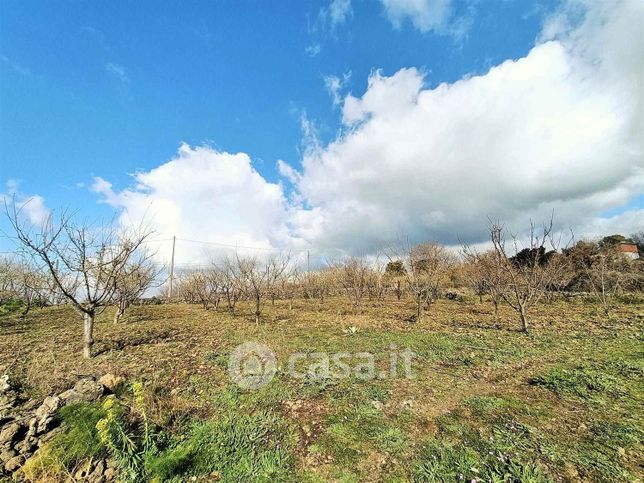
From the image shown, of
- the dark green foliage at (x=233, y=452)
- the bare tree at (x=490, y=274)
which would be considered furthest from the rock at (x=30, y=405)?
the bare tree at (x=490, y=274)

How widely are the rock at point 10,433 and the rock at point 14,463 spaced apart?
1.07 ft

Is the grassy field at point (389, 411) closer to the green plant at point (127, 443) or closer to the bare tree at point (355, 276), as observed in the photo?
the green plant at point (127, 443)

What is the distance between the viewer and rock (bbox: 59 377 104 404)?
409cm

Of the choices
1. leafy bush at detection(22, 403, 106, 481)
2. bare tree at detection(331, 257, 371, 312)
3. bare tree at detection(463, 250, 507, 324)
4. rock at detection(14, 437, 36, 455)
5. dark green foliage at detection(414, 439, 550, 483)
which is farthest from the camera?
bare tree at detection(331, 257, 371, 312)

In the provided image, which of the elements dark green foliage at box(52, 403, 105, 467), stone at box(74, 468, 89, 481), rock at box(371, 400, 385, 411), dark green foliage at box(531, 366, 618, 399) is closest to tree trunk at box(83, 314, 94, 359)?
dark green foliage at box(52, 403, 105, 467)

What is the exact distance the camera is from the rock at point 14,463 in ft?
9.96

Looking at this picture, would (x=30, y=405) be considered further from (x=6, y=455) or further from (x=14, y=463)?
(x=14, y=463)

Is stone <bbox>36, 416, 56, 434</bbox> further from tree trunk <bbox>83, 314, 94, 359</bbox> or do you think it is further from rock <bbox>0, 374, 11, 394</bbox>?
tree trunk <bbox>83, 314, 94, 359</bbox>

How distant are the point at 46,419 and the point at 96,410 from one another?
0.54 meters

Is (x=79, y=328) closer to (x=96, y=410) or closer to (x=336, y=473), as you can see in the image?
(x=96, y=410)

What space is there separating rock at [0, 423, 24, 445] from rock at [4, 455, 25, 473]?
328 mm

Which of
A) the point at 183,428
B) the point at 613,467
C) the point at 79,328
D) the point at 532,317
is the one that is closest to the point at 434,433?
the point at 613,467

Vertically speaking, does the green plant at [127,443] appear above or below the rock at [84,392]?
below

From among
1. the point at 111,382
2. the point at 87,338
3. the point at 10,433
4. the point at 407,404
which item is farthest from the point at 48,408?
the point at 407,404
